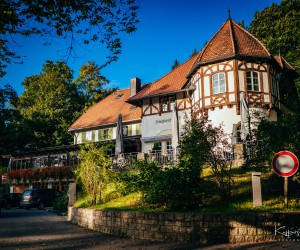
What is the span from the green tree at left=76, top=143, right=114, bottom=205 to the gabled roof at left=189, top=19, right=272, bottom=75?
12158 millimetres

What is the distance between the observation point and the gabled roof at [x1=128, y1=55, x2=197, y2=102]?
27562mm

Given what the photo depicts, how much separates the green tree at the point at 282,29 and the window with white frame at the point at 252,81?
1196 cm

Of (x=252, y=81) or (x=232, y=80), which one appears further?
(x=252, y=81)

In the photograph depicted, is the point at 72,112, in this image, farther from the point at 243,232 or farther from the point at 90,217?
the point at 243,232

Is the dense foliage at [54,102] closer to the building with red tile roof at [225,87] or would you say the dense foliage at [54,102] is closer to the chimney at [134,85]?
the chimney at [134,85]

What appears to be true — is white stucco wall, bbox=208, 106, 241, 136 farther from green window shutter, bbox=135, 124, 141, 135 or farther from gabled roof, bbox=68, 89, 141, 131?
green window shutter, bbox=135, 124, 141, 135

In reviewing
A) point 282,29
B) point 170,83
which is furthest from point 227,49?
point 282,29

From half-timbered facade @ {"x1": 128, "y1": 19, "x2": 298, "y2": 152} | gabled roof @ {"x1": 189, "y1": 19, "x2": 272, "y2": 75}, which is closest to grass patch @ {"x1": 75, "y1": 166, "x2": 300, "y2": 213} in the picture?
half-timbered facade @ {"x1": 128, "y1": 19, "x2": 298, "y2": 152}

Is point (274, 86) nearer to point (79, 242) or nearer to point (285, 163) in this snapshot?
point (285, 163)

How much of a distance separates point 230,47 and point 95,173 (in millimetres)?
14286

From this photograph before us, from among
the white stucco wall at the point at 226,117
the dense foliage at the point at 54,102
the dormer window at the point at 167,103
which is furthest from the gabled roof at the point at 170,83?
the dense foliage at the point at 54,102

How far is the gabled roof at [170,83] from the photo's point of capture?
1085 inches

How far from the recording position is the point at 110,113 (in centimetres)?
3784

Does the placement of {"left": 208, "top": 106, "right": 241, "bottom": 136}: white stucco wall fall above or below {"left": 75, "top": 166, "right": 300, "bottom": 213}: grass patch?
above
